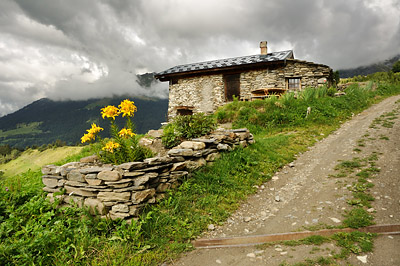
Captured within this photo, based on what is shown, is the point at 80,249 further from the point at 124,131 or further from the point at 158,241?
the point at 124,131

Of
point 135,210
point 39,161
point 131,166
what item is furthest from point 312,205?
point 39,161

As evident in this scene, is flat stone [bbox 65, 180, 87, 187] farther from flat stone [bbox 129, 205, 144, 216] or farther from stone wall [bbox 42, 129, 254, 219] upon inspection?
flat stone [bbox 129, 205, 144, 216]

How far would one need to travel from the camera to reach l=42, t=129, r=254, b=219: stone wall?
350 cm

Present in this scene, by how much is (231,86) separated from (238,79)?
0.81 metres

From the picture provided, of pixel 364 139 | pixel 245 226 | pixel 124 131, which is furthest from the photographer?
pixel 364 139

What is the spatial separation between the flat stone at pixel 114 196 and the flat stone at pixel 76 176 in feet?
1.85

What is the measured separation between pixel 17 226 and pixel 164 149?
3.56 m

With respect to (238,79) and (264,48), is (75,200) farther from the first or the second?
(264,48)

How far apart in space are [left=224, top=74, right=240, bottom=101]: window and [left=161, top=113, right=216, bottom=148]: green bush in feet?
34.3

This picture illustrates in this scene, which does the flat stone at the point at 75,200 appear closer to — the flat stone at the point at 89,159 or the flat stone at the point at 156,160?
the flat stone at the point at 89,159

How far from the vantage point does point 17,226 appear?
3365mm

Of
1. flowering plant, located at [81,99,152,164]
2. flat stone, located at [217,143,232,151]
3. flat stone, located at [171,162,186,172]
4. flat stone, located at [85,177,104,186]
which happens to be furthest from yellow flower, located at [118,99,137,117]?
flat stone, located at [217,143,232,151]

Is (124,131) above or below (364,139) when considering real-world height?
above

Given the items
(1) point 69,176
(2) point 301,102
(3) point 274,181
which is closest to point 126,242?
(1) point 69,176
